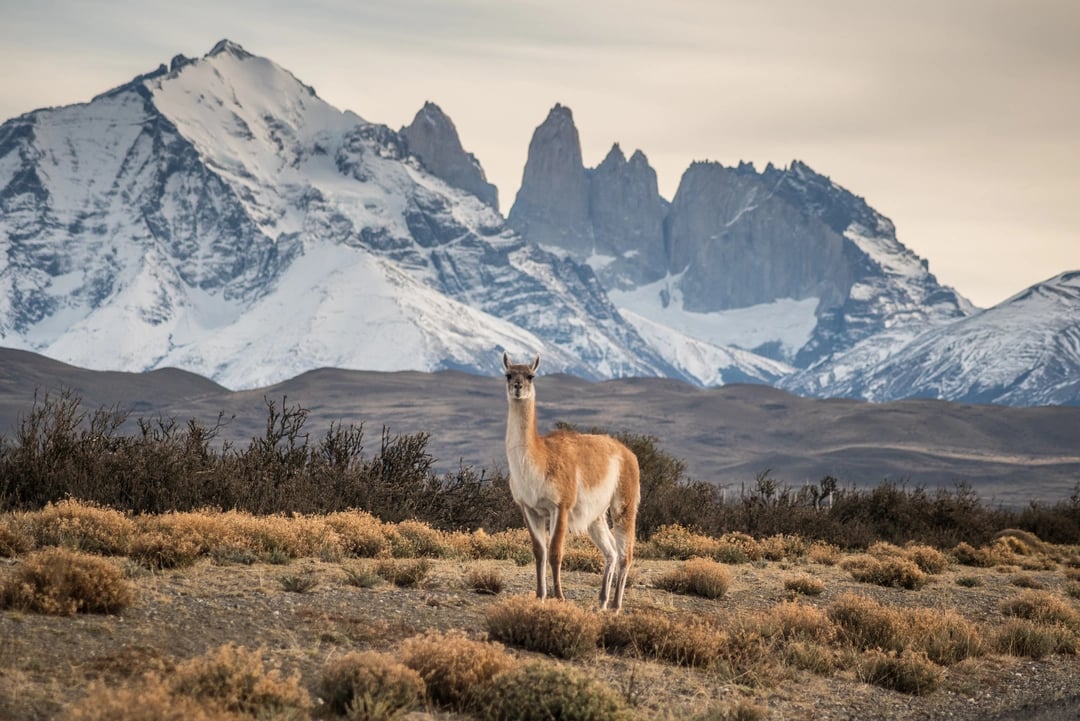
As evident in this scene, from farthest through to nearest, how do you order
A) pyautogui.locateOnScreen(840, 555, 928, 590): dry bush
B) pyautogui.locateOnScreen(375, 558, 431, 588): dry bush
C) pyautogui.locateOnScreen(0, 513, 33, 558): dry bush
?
pyautogui.locateOnScreen(840, 555, 928, 590): dry bush, pyautogui.locateOnScreen(375, 558, 431, 588): dry bush, pyautogui.locateOnScreen(0, 513, 33, 558): dry bush

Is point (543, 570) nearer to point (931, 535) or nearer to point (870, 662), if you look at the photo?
point (870, 662)

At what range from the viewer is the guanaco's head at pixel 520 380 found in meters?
14.0

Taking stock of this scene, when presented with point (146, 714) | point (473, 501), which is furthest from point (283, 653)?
point (473, 501)

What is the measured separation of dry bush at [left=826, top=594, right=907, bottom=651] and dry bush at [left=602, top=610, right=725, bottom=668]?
7.72ft

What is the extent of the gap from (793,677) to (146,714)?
6944mm

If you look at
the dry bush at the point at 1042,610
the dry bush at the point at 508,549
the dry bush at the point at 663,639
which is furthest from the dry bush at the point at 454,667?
the dry bush at the point at 1042,610

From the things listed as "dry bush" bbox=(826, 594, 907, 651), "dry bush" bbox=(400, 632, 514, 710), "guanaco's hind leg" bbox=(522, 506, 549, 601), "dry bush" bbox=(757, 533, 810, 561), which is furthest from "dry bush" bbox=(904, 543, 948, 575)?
"dry bush" bbox=(400, 632, 514, 710)

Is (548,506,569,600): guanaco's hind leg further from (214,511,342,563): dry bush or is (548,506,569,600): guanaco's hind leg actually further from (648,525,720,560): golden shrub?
(648,525,720,560): golden shrub

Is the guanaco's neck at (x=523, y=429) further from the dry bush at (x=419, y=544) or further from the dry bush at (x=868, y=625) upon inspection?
the dry bush at (x=419, y=544)

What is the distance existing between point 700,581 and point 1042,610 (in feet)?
15.9

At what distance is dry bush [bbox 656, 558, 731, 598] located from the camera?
58.5ft

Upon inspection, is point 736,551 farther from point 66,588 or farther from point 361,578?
point 66,588

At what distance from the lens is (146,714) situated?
8914mm

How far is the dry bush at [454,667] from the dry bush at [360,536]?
652 centimetres
